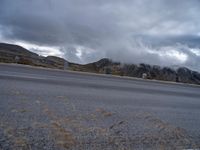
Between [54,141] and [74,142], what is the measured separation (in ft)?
1.39

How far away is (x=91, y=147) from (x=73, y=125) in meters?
1.78

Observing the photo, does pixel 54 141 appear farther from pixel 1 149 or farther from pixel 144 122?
pixel 144 122

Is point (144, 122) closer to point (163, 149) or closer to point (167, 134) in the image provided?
point (167, 134)

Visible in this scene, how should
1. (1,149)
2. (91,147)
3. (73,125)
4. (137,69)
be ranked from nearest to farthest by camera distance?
1. (1,149)
2. (91,147)
3. (73,125)
4. (137,69)

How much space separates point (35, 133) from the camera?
5746mm

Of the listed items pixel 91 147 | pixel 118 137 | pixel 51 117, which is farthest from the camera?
pixel 51 117

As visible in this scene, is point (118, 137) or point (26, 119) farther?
point (26, 119)

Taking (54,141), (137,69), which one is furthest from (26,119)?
(137,69)

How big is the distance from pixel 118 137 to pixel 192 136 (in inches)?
98.4

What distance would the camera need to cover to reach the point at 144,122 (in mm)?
8375

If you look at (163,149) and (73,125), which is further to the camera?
(73,125)

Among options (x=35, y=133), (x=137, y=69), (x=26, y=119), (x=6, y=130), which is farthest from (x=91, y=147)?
(x=137, y=69)

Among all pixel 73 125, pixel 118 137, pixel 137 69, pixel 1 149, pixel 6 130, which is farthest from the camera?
pixel 137 69

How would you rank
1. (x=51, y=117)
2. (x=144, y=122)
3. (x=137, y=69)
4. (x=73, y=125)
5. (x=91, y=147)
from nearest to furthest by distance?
(x=91, y=147), (x=73, y=125), (x=51, y=117), (x=144, y=122), (x=137, y=69)
